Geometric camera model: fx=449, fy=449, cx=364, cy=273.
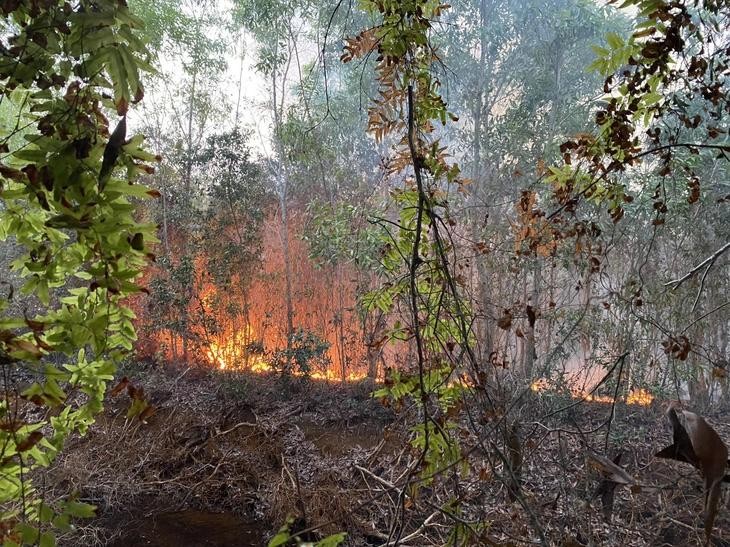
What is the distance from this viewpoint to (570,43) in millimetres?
4824

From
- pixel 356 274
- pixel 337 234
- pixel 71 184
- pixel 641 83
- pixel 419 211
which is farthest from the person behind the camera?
pixel 356 274

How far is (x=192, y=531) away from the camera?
9.76ft

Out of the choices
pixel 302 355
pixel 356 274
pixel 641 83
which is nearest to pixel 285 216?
pixel 356 274

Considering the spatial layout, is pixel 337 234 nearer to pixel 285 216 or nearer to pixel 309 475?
pixel 285 216

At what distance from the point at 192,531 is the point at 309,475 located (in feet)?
2.94

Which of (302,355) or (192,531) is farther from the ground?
(302,355)

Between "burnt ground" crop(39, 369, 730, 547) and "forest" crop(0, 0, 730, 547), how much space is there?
0.08 ft

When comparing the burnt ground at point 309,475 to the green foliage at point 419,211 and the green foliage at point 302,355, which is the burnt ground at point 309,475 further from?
the green foliage at point 419,211

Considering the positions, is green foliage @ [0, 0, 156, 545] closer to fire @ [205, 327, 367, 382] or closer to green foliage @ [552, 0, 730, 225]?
green foliage @ [552, 0, 730, 225]

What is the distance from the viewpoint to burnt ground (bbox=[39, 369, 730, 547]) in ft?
8.19

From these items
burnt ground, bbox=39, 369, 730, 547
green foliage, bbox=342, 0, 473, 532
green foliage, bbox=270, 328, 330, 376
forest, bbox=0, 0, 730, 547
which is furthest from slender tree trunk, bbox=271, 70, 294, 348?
green foliage, bbox=342, 0, 473, 532

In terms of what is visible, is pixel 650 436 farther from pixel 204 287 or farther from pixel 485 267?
pixel 204 287

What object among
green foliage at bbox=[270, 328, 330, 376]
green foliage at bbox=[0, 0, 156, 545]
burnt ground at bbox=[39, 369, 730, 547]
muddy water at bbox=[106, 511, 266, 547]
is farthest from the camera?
green foliage at bbox=[270, 328, 330, 376]

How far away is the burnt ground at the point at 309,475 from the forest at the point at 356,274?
2 centimetres
